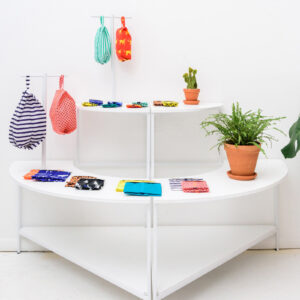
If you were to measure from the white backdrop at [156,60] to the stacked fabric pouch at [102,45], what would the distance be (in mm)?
126

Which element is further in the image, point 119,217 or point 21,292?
point 119,217

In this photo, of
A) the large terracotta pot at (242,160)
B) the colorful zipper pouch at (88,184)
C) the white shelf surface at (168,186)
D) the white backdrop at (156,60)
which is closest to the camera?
the white shelf surface at (168,186)

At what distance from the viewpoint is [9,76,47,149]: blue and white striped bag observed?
92.8 inches

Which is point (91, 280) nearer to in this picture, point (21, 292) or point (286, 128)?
point (21, 292)

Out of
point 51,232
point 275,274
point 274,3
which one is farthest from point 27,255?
point 274,3

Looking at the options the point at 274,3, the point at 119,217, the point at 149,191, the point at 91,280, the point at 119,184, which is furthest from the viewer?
the point at 119,217

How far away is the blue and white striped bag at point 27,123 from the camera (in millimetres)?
2357

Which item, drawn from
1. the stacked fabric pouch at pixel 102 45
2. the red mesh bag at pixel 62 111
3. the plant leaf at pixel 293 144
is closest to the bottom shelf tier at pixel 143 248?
the plant leaf at pixel 293 144

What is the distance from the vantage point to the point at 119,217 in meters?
2.81

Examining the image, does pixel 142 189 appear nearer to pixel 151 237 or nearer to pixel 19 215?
pixel 151 237

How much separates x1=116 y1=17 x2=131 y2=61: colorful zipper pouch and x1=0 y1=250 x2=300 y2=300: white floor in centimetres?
126

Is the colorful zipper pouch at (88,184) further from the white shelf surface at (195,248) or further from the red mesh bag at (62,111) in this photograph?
the white shelf surface at (195,248)

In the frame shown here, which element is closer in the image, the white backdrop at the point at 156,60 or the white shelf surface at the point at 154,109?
the white shelf surface at the point at 154,109

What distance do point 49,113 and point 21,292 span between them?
3.19 feet
